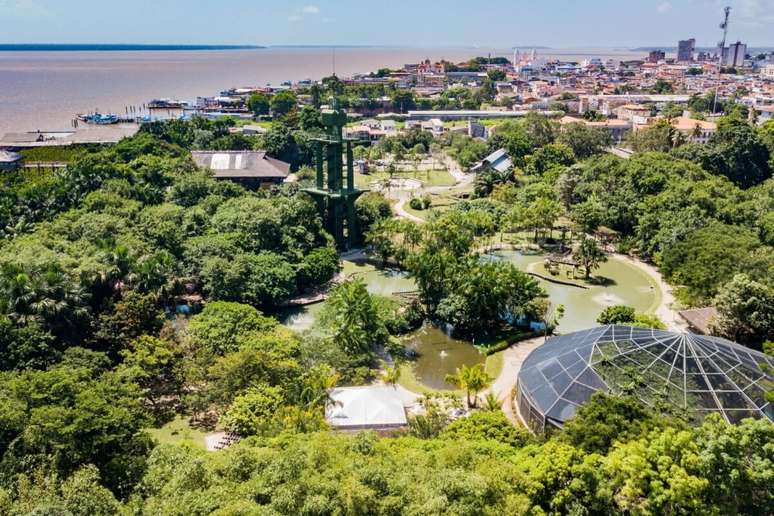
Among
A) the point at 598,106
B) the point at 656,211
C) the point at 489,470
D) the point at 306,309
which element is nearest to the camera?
the point at 489,470

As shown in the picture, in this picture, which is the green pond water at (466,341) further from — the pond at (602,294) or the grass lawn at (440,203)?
the grass lawn at (440,203)

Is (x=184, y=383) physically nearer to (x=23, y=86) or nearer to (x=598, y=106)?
(x=598, y=106)

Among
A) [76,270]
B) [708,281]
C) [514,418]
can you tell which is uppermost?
[76,270]

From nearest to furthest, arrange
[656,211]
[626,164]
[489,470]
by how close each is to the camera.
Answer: [489,470] < [656,211] < [626,164]

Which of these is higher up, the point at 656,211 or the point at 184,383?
the point at 656,211

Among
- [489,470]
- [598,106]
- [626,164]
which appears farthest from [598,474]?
[598,106]

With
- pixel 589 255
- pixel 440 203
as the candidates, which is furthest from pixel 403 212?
pixel 589 255

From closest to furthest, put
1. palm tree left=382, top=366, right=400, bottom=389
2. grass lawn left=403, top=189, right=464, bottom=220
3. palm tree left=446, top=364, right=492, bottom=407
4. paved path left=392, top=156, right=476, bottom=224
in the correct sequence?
palm tree left=446, top=364, right=492, bottom=407 → palm tree left=382, top=366, right=400, bottom=389 → paved path left=392, top=156, right=476, bottom=224 → grass lawn left=403, top=189, right=464, bottom=220

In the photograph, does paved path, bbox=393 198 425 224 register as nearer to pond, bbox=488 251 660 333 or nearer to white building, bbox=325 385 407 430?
pond, bbox=488 251 660 333

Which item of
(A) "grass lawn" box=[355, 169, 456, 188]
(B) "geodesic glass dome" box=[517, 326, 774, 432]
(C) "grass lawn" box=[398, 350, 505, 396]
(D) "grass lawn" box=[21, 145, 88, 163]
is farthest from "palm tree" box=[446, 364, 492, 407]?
(D) "grass lawn" box=[21, 145, 88, 163]
